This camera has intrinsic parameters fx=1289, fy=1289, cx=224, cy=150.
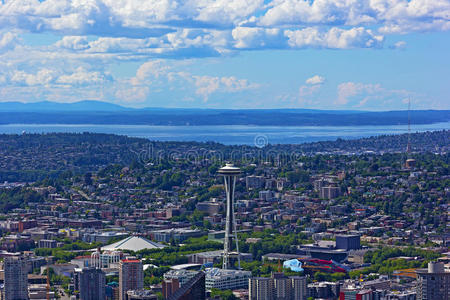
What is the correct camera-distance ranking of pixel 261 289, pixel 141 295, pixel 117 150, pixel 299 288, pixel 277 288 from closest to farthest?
pixel 141 295
pixel 277 288
pixel 261 289
pixel 299 288
pixel 117 150

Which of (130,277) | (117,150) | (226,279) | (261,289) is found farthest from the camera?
(117,150)

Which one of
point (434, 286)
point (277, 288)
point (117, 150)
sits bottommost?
point (277, 288)

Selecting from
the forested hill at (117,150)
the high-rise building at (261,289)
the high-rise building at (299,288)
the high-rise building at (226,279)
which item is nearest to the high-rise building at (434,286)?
the high-rise building at (299,288)

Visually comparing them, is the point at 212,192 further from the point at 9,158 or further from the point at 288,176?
the point at 9,158

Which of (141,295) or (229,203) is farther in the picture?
(229,203)

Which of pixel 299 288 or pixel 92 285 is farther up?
pixel 92 285

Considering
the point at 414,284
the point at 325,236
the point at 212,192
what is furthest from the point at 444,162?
the point at 414,284

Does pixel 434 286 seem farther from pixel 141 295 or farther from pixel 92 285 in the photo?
pixel 92 285

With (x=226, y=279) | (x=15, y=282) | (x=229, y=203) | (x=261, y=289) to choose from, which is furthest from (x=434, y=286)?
(x=229, y=203)
